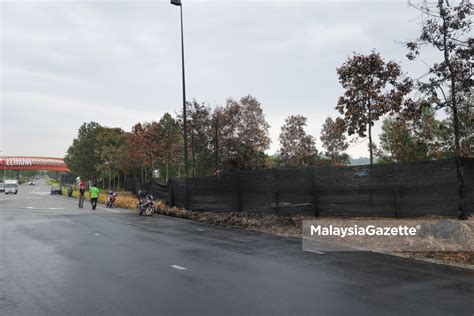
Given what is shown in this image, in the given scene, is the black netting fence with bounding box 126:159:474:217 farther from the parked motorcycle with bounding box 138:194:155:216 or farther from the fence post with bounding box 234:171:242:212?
the parked motorcycle with bounding box 138:194:155:216

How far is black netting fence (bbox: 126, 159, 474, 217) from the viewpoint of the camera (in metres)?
10.4

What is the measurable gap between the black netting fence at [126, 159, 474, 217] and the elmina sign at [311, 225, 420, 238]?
0.51 m

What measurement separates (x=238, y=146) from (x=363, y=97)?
16300 millimetres

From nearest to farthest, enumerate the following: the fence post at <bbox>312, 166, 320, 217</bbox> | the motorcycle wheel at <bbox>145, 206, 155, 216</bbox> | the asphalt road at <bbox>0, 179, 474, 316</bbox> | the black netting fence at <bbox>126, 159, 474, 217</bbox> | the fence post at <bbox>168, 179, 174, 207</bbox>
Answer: the asphalt road at <bbox>0, 179, 474, 316</bbox>
the black netting fence at <bbox>126, 159, 474, 217</bbox>
the fence post at <bbox>312, 166, 320, 217</bbox>
the motorcycle wheel at <bbox>145, 206, 155, 216</bbox>
the fence post at <bbox>168, 179, 174, 207</bbox>

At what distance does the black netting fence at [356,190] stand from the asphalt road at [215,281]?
252cm

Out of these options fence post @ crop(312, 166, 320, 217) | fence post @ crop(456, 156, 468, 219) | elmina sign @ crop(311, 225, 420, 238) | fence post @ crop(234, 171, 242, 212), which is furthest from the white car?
fence post @ crop(456, 156, 468, 219)

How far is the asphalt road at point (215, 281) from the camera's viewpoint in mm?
5512

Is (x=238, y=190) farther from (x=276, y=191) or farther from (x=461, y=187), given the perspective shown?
(x=461, y=187)

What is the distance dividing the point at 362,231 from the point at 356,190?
138 cm

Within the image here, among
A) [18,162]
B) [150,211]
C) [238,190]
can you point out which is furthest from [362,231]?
[18,162]

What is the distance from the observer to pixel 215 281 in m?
6.95

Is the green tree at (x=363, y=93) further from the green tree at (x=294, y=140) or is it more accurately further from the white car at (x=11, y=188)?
the white car at (x=11, y=188)

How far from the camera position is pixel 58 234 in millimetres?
13234

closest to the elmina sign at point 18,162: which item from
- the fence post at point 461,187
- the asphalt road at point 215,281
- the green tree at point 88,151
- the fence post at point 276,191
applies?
the green tree at point 88,151
